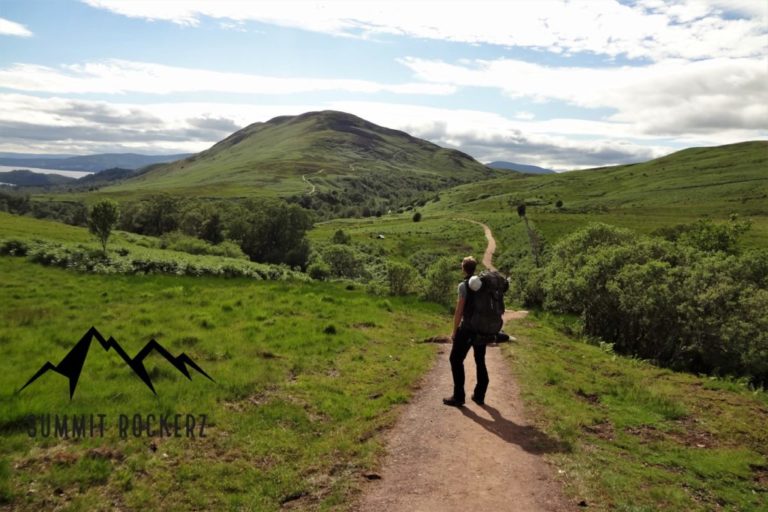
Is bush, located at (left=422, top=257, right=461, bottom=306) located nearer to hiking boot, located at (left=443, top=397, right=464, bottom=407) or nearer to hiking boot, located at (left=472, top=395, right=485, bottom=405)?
hiking boot, located at (left=472, top=395, right=485, bottom=405)

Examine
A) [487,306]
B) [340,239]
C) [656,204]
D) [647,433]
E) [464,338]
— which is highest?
[656,204]

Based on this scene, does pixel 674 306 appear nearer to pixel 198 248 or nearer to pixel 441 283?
pixel 441 283

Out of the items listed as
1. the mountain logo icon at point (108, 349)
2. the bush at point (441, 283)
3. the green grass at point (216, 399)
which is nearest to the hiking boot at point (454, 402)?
the green grass at point (216, 399)

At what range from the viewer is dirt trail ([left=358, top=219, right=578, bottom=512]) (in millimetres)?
8570

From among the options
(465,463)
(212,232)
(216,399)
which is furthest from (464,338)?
(212,232)

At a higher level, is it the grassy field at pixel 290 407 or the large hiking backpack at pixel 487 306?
the large hiking backpack at pixel 487 306

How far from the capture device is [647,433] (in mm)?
13141

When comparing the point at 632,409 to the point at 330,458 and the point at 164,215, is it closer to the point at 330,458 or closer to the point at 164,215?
the point at 330,458

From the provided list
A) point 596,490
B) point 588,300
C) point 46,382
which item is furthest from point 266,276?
point 596,490

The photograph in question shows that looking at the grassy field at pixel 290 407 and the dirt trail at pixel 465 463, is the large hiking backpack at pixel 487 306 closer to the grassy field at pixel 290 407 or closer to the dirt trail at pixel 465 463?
the dirt trail at pixel 465 463

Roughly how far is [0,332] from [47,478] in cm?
1075

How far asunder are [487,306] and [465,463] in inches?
158

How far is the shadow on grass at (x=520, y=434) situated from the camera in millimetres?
10984

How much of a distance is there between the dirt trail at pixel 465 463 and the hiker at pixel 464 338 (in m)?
0.53
